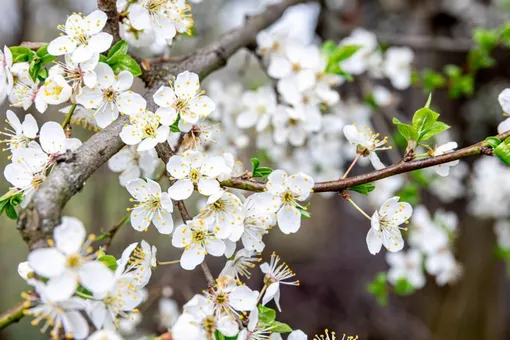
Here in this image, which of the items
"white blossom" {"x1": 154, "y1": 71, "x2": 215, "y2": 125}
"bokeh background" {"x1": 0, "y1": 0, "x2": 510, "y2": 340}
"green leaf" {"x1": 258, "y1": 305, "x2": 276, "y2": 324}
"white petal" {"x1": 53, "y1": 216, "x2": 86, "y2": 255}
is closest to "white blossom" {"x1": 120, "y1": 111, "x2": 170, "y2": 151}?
"white blossom" {"x1": 154, "y1": 71, "x2": 215, "y2": 125}

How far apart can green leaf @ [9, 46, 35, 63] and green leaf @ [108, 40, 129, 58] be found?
168 millimetres

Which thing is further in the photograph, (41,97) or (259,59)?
(259,59)

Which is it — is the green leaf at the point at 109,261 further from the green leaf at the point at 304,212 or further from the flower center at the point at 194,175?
the green leaf at the point at 304,212

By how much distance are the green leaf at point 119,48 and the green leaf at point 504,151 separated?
2.41ft

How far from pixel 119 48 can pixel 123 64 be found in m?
0.03

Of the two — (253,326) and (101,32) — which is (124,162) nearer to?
(101,32)

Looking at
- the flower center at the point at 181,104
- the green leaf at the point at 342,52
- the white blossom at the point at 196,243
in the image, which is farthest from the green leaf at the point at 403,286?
the flower center at the point at 181,104

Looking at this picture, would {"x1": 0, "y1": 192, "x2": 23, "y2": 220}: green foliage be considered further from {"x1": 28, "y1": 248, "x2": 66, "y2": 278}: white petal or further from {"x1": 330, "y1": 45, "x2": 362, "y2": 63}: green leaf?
{"x1": 330, "y1": 45, "x2": 362, "y2": 63}: green leaf

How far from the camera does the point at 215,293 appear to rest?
86cm

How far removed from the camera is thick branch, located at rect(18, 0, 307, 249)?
0.68m

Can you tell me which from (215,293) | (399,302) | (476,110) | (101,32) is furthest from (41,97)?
(476,110)

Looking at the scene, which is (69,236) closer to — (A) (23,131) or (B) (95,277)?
(B) (95,277)

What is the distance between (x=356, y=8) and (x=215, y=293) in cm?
228

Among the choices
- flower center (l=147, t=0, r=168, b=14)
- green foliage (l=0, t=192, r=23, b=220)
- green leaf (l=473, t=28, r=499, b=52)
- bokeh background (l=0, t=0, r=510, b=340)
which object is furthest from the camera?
bokeh background (l=0, t=0, r=510, b=340)
